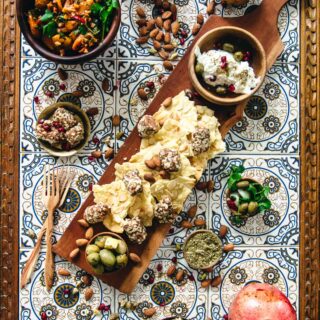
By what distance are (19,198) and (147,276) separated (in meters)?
0.61

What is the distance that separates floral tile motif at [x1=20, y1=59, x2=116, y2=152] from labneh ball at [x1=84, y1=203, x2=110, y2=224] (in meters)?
0.26

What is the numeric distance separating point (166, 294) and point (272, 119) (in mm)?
854

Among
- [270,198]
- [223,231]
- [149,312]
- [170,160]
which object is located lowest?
[149,312]

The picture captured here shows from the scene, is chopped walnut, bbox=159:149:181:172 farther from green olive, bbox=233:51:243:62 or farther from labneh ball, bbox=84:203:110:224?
green olive, bbox=233:51:243:62

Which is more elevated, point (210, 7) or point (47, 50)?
point (210, 7)

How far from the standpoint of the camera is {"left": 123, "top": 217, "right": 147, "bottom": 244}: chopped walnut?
2061 mm

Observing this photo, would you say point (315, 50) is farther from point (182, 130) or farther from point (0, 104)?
point (0, 104)

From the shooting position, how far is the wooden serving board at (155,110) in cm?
216

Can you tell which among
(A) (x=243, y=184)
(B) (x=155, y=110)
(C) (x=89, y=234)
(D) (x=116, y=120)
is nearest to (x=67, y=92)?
(D) (x=116, y=120)

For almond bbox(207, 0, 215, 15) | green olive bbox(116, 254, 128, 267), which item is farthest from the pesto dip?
almond bbox(207, 0, 215, 15)

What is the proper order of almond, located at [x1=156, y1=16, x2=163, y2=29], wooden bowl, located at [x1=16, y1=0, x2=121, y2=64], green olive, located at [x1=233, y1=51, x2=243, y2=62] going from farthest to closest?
almond, located at [x1=156, y1=16, x2=163, y2=29]
green olive, located at [x1=233, y1=51, x2=243, y2=62]
wooden bowl, located at [x1=16, y1=0, x2=121, y2=64]

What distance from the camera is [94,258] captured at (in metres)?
2.01

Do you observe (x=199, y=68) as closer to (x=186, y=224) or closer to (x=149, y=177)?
(x=149, y=177)

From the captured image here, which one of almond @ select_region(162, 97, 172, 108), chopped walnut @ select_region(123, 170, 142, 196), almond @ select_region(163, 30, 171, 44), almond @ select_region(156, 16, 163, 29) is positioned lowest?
chopped walnut @ select_region(123, 170, 142, 196)
